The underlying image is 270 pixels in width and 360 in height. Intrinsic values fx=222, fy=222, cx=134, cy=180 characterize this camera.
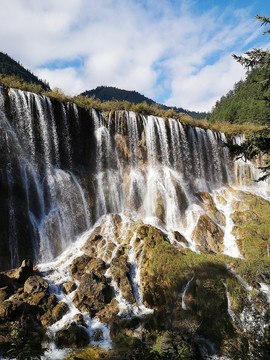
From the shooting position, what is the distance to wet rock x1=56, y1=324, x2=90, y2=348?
9008mm

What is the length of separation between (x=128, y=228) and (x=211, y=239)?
6.85m

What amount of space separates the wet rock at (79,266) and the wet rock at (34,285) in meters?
1.96

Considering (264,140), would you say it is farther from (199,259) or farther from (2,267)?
(2,267)

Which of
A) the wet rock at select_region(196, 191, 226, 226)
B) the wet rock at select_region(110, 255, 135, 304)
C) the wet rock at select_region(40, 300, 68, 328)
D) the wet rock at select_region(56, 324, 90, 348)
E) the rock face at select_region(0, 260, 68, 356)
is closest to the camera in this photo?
the rock face at select_region(0, 260, 68, 356)

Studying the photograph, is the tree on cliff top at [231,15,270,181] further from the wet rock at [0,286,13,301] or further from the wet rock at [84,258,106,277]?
the wet rock at [0,286,13,301]

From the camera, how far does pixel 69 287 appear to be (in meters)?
12.0

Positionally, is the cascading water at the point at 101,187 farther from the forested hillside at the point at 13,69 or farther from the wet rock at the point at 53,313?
the forested hillside at the point at 13,69

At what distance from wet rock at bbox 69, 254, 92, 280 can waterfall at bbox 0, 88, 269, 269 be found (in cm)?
267

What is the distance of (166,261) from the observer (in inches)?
541

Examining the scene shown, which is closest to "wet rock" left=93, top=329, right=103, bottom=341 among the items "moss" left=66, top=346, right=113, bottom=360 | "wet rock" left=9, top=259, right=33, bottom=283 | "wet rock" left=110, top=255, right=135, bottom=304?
"moss" left=66, top=346, right=113, bottom=360

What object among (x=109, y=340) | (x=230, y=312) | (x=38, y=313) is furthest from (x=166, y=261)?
(x=38, y=313)

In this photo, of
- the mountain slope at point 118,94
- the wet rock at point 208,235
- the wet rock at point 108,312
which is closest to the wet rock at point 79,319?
the wet rock at point 108,312

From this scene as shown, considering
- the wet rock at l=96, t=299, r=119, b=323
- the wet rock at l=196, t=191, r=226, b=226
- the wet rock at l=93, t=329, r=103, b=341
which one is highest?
the wet rock at l=196, t=191, r=226, b=226

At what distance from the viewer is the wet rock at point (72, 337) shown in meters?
9.01
